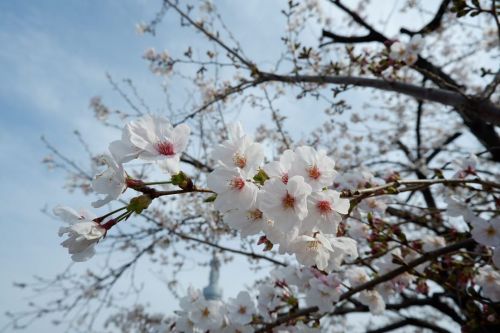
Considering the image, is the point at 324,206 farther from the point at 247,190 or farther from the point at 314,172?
the point at 247,190

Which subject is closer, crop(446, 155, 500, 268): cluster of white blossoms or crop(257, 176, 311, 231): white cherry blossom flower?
crop(257, 176, 311, 231): white cherry blossom flower

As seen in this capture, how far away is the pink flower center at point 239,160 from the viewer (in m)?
1.17

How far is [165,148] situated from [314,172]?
54 cm

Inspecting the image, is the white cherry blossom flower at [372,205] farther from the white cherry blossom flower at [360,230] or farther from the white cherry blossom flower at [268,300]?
the white cherry blossom flower at [268,300]

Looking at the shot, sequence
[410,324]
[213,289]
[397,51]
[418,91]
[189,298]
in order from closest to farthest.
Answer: [189,298] → [397,51] → [418,91] → [410,324] → [213,289]

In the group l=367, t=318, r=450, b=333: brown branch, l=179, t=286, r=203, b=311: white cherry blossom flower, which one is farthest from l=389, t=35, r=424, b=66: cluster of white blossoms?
l=367, t=318, r=450, b=333: brown branch

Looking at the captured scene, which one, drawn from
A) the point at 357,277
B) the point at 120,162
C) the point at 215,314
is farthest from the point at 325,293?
the point at 120,162

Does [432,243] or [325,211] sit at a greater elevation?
[432,243]

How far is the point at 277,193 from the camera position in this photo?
1.11 metres

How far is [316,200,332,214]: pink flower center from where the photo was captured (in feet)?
3.84

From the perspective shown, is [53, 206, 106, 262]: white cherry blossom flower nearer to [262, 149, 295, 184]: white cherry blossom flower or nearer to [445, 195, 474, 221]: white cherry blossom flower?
[262, 149, 295, 184]: white cherry blossom flower

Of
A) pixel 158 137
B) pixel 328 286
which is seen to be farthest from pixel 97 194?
pixel 328 286

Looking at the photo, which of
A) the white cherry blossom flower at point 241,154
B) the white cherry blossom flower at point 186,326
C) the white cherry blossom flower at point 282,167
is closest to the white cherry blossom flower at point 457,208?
the white cherry blossom flower at point 282,167

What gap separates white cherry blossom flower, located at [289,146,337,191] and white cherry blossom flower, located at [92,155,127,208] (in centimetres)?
57
